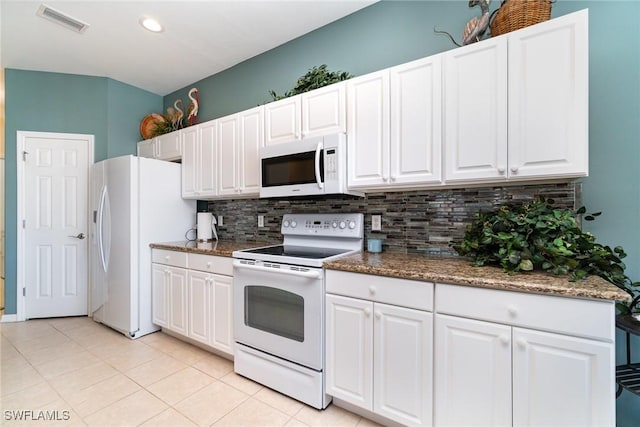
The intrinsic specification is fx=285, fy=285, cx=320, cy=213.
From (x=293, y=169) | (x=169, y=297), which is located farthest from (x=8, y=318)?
(x=293, y=169)

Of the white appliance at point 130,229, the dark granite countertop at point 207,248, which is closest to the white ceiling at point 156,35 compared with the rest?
the white appliance at point 130,229

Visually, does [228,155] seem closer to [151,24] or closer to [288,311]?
[151,24]

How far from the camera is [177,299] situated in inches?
102

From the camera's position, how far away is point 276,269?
6.06 ft

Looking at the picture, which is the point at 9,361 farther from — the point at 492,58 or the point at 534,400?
the point at 492,58

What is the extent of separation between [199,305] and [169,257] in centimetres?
59

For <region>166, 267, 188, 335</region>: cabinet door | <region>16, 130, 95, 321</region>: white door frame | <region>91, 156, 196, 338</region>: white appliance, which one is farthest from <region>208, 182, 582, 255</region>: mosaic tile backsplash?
<region>16, 130, 95, 321</region>: white door frame

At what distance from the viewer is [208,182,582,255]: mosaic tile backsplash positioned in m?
1.68

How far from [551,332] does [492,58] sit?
4.43 ft

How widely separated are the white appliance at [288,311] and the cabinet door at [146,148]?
2.17m

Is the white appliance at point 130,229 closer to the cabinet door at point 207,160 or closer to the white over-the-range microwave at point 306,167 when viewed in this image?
the cabinet door at point 207,160

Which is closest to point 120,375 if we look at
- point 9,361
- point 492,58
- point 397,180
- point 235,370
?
point 235,370

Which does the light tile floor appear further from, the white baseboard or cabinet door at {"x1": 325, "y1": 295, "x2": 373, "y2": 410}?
the white baseboard

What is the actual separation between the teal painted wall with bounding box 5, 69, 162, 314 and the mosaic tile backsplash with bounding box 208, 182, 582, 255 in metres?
2.49
